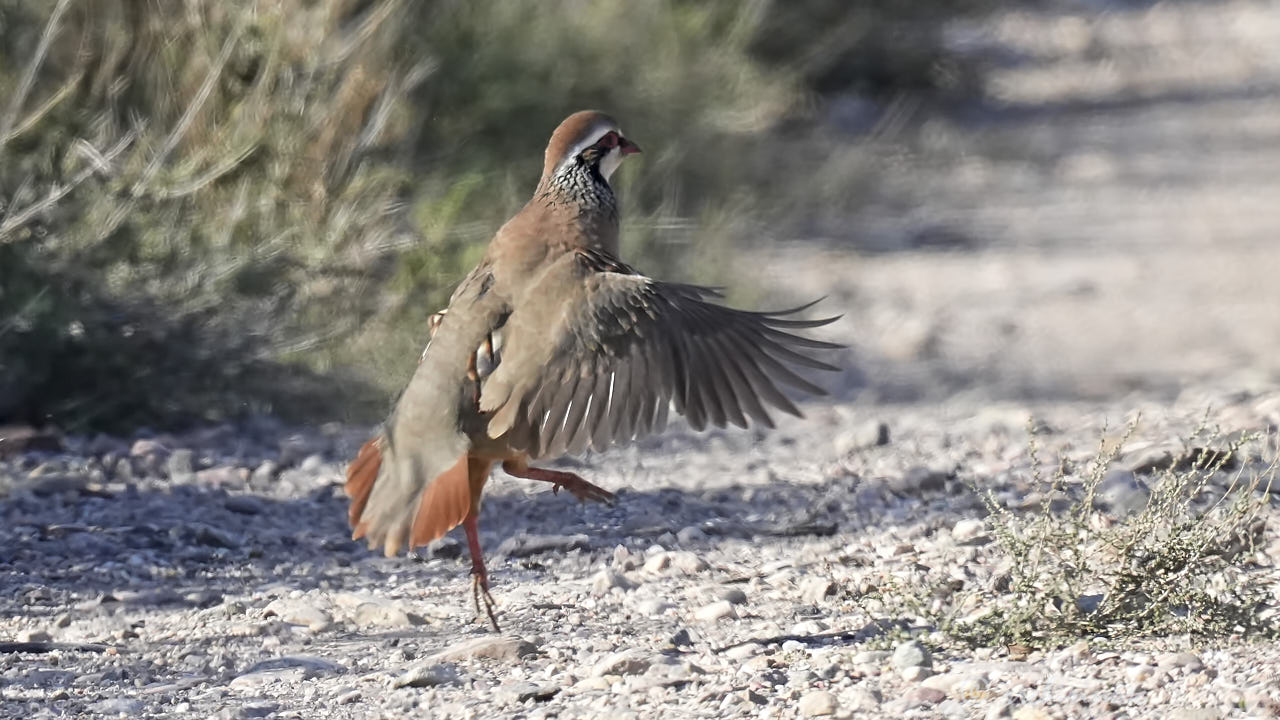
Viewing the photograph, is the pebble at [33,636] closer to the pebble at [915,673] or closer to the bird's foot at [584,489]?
the bird's foot at [584,489]

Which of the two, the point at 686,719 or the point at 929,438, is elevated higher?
the point at 929,438

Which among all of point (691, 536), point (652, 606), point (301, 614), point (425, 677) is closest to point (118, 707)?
point (425, 677)

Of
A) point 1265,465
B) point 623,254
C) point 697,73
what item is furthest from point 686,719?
point 697,73

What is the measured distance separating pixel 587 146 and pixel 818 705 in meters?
2.39

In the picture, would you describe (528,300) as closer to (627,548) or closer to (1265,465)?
(627,548)

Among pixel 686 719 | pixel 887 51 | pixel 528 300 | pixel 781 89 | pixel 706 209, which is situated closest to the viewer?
pixel 686 719

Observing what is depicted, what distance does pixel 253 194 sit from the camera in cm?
714

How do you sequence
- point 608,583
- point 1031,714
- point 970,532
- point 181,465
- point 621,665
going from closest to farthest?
1. point 1031,714
2. point 621,665
3. point 608,583
4. point 970,532
5. point 181,465

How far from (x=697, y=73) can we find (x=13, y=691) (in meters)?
5.80

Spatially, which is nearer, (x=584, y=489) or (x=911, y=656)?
(x=911, y=656)

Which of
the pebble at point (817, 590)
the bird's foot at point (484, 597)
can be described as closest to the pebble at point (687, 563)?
the pebble at point (817, 590)

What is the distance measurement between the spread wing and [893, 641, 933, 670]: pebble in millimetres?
788

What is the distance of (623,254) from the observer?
821cm

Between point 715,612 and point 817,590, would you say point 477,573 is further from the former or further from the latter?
point 817,590
